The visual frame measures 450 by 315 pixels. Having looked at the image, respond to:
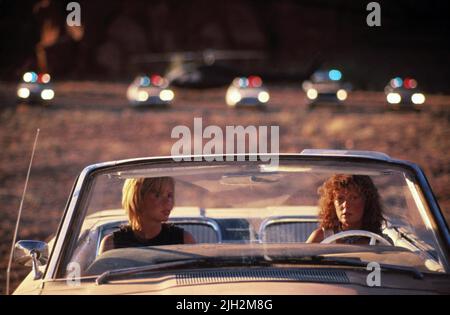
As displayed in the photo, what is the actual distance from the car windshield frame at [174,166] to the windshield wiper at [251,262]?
297 mm

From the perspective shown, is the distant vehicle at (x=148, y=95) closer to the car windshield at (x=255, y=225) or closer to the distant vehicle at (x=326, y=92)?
the distant vehicle at (x=326, y=92)

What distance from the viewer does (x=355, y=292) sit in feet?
9.20

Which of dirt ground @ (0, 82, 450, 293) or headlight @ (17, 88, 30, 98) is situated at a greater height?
headlight @ (17, 88, 30, 98)

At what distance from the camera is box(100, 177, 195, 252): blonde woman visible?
386 centimetres

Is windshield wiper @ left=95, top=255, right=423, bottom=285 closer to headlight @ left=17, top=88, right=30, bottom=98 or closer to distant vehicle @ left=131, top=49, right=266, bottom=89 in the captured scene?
headlight @ left=17, top=88, right=30, bottom=98

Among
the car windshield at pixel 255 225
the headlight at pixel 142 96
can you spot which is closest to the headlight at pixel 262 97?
the headlight at pixel 142 96

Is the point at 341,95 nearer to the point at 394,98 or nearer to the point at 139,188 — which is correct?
the point at 394,98

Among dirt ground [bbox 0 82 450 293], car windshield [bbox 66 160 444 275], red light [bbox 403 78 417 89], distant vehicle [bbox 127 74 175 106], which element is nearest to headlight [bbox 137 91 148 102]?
distant vehicle [bbox 127 74 175 106]

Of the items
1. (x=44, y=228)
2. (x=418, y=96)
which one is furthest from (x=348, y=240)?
(x=418, y=96)

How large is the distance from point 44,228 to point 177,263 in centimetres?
849

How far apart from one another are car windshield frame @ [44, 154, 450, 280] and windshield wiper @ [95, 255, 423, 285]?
0.30 meters

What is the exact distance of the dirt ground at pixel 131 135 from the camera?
1418 centimetres
